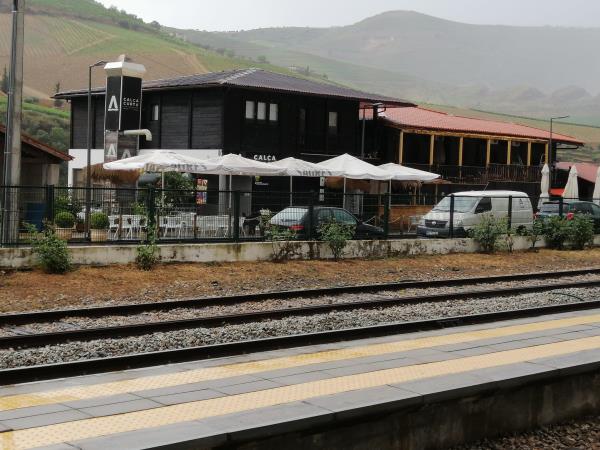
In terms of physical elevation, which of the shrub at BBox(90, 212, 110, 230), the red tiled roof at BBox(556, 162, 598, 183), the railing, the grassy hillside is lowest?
the shrub at BBox(90, 212, 110, 230)

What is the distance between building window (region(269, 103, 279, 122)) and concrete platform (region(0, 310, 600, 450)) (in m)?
33.1

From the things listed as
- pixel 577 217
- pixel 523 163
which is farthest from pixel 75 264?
pixel 523 163

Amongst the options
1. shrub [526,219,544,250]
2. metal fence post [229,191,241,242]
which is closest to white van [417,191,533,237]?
shrub [526,219,544,250]

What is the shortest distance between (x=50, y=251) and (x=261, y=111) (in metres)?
25.3

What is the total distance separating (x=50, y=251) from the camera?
59.0ft

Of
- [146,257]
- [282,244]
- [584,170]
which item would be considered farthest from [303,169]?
[584,170]

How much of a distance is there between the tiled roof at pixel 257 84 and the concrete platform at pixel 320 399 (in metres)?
31.2

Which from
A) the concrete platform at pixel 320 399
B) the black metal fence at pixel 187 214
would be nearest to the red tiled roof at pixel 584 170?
the black metal fence at pixel 187 214

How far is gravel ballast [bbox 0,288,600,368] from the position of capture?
10.3 m

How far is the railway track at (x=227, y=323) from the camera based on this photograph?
8914 mm

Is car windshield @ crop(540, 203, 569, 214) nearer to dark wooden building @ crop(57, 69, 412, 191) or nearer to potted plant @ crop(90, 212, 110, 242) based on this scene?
dark wooden building @ crop(57, 69, 412, 191)

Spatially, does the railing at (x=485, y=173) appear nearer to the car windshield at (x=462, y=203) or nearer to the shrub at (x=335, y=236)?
the car windshield at (x=462, y=203)

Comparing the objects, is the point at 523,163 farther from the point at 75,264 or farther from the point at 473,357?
the point at 473,357

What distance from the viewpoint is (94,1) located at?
197375 millimetres
